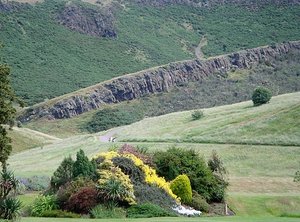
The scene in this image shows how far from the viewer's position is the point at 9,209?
3130cm

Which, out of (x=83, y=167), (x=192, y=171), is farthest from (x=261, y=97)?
(x=83, y=167)

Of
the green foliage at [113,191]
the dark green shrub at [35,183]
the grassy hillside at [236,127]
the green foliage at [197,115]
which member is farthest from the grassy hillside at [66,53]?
the green foliage at [113,191]

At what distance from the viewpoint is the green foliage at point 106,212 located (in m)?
36.0

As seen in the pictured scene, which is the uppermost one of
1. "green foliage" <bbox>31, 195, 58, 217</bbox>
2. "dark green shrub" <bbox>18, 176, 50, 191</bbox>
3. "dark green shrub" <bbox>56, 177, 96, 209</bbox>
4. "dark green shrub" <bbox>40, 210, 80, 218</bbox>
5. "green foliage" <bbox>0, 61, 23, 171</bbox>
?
"green foliage" <bbox>0, 61, 23, 171</bbox>

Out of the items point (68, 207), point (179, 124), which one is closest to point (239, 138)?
point (179, 124)

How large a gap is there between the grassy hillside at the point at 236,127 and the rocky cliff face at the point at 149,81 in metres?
46.5

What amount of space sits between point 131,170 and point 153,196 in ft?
10.6

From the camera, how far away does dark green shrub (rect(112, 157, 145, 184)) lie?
4203 centimetres

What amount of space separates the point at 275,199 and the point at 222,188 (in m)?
4.07

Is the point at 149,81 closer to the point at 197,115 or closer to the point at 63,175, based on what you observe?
the point at 197,115

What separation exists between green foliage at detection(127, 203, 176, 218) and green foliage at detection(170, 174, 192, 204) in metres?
4.92

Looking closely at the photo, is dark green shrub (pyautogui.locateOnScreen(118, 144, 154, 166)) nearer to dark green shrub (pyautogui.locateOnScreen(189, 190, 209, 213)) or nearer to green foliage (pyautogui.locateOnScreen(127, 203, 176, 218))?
dark green shrub (pyautogui.locateOnScreen(189, 190, 209, 213))

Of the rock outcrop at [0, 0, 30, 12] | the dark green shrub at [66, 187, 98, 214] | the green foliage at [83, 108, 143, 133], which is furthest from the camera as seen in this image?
the rock outcrop at [0, 0, 30, 12]

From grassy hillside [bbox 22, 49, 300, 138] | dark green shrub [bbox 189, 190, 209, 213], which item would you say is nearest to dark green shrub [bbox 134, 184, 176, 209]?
dark green shrub [bbox 189, 190, 209, 213]
